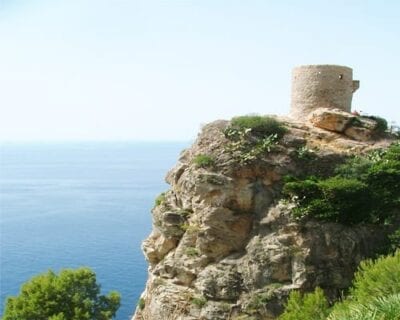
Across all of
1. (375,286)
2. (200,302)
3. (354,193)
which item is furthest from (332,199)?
(200,302)

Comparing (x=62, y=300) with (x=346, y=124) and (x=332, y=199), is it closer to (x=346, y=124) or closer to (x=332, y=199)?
(x=332, y=199)

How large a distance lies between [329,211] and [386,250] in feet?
8.17

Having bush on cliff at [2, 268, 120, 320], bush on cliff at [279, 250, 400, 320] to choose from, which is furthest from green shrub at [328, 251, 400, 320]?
bush on cliff at [2, 268, 120, 320]

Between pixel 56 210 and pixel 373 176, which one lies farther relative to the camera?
pixel 56 210

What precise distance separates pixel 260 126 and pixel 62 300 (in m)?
13.0

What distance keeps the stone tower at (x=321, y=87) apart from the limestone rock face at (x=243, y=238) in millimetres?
1443

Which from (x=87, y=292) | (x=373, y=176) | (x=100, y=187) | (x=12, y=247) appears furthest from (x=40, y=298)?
(x=100, y=187)

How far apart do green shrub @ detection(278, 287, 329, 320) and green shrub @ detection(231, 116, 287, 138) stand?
296 inches

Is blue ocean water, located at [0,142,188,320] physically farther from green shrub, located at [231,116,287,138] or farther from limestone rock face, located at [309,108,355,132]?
limestone rock face, located at [309,108,355,132]

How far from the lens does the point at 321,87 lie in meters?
24.0

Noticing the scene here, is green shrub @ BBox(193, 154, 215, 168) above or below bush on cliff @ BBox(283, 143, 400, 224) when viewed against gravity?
above

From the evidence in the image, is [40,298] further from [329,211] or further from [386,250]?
[386,250]

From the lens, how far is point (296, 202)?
1945 cm

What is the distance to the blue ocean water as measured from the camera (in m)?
57.6
